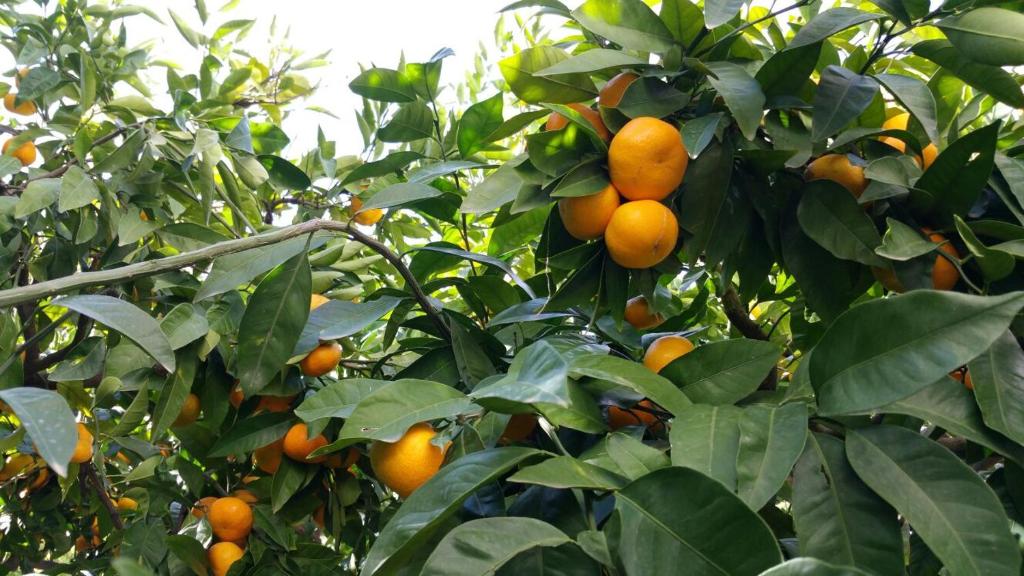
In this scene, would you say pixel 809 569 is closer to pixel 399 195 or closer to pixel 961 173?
pixel 961 173

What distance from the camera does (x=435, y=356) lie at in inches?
34.0

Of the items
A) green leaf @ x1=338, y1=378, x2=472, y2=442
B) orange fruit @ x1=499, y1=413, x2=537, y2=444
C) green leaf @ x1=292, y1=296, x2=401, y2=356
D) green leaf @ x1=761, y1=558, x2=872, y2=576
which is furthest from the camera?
green leaf @ x1=292, y1=296, x2=401, y2=356

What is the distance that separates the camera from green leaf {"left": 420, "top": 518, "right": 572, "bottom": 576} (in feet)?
1.50

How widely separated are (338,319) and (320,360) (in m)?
0.06

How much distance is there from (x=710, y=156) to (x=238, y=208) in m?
0.73

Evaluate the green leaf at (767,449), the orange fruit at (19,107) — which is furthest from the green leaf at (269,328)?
the orange fruit at (19,107)

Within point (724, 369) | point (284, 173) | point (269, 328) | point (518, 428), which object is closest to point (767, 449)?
point (724, 369)

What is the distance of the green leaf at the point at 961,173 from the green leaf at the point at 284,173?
2.61 ft

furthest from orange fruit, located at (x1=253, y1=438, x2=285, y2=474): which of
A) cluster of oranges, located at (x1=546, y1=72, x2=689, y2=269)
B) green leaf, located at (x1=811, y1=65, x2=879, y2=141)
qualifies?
green leaf, located at (x1=811, y1=65, x2=879, y2=141)

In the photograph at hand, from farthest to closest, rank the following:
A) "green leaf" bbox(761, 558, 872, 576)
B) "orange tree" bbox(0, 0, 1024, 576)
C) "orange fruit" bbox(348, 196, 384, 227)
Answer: "orange fruit" bbox(348, 196, 384, 227)
"orange tree" bbox(0, 0, 1024, 576)
"green leaf" bbox(761, 558, 872, 576)

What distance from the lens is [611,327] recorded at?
90 centimetres

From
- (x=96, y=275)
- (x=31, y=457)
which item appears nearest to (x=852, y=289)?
(x=96, y=275)

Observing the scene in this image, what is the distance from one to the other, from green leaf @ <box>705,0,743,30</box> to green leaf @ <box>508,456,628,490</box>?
14.8 inches

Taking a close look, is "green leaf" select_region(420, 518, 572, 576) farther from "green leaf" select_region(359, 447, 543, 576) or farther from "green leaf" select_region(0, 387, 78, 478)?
"green leaf" select_region(0, 387, 78, 478)
